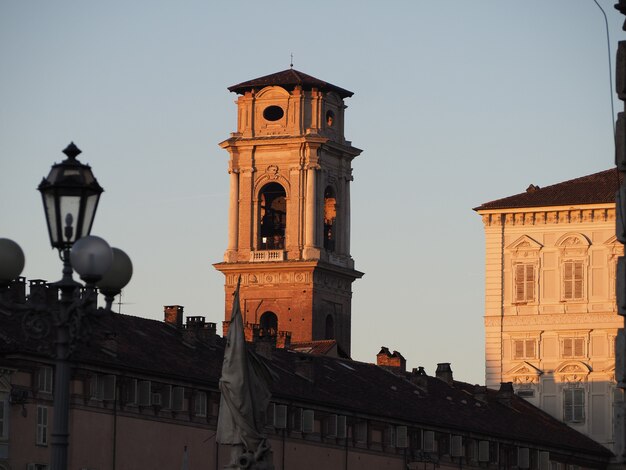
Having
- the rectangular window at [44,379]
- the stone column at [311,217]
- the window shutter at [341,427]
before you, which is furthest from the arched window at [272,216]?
the rectangular window at [44,379]

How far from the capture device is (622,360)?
2730cm

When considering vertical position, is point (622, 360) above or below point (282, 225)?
below

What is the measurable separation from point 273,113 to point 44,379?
70750mm

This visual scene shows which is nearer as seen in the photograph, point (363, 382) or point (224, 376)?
point (224, 376)

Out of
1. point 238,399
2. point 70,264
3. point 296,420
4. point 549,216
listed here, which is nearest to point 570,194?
point 549,216

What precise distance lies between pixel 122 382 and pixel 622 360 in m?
51.3

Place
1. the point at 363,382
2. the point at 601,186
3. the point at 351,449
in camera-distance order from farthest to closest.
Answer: the point at 601,186
the point at 363,382
the point at 351,449

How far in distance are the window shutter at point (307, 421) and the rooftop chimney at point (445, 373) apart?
76.4ft

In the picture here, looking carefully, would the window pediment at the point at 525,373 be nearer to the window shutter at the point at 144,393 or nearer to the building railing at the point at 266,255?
the building railing at the point at 266,255

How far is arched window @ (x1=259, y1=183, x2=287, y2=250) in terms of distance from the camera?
14400 cm

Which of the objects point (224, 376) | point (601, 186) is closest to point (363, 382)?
point (601, 186)

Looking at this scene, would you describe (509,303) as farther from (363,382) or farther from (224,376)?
(224,376)

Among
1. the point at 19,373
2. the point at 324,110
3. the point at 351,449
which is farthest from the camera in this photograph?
the point at 324,110

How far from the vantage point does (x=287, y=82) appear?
143250 millimetres
